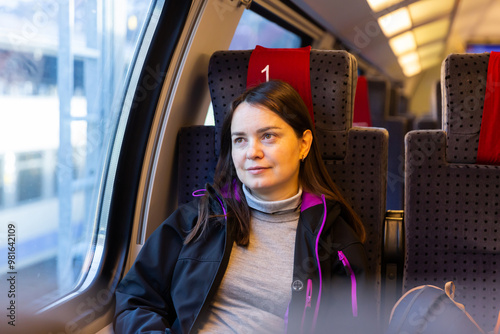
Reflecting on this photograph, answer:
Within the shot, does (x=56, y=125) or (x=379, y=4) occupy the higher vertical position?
(x=379, y=4)

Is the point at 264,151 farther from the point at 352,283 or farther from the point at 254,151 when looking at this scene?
the point at 352,283

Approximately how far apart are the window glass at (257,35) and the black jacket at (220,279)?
1.06 meters

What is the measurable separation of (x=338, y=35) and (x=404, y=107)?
913cm

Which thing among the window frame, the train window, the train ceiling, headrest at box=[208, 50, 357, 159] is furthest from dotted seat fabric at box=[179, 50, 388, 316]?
the train ceiling

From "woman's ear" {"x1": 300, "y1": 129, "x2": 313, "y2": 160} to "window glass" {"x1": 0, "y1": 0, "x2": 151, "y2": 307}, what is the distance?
0.91 m

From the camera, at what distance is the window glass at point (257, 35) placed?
3141mm

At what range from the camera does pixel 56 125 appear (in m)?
1.91

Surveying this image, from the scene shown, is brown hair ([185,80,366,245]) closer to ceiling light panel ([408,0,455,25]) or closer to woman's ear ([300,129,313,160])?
woman's ear ([300,129,313,160])

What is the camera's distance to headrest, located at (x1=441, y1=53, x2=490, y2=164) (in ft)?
6.43

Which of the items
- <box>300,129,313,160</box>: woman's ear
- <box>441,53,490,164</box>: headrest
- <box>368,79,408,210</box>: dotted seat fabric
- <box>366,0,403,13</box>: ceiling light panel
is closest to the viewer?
Result: <box>300,129,313,160</box>: woman's ear

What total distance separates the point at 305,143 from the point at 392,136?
9.86 ft

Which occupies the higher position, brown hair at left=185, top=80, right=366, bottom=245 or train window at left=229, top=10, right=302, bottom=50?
train window at left=229, top=10, right=302, bottom=50

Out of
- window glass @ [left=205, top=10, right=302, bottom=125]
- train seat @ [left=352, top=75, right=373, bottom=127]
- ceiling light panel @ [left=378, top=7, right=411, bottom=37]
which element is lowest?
train seat @ [left=352, top=75, right=373, bottom=127]

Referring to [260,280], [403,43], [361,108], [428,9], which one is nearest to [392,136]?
[361,108]
